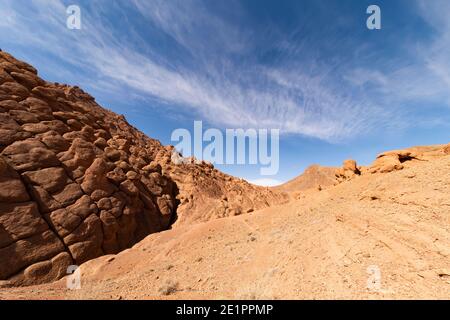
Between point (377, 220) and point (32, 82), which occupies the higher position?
point (32, 82)

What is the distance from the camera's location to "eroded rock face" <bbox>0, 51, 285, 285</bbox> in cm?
1175

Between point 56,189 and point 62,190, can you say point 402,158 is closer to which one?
point 62,190

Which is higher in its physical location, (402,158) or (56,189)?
(402,158)

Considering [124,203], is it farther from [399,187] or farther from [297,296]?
[399,187]

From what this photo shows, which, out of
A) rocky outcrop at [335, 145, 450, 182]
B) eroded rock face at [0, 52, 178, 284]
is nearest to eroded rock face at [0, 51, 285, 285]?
eroded rock face at [0, 52, 178, 284]

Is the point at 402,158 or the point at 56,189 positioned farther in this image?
the point at 402,158

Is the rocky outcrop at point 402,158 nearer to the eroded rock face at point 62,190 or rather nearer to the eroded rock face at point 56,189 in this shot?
the eroded rock face at point 62,190

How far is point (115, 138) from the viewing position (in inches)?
997

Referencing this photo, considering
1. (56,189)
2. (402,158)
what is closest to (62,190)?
(56,189)

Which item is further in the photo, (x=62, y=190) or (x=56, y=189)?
(x=62, y=190)

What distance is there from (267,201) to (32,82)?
29828 millimetres

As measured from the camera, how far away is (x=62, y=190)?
14594 mm

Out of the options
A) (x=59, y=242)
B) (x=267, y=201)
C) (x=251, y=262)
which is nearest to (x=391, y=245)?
(x=251, y=262)

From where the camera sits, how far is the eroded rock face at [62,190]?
463 inches
